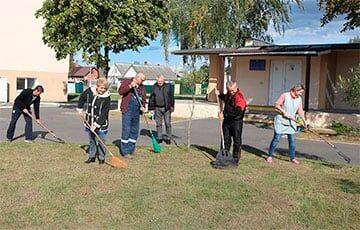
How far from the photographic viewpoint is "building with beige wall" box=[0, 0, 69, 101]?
32844 mm

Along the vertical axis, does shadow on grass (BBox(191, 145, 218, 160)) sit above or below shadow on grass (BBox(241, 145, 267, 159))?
above

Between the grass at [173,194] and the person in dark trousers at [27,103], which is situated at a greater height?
the person in dark trousers at [27,103]

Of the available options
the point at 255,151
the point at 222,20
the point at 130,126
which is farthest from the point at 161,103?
the point at 222,20

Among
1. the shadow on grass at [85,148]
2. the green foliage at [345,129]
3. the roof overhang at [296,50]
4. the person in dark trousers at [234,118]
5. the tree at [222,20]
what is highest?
the tree at [222,20]

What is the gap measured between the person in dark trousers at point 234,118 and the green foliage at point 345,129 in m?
7.97

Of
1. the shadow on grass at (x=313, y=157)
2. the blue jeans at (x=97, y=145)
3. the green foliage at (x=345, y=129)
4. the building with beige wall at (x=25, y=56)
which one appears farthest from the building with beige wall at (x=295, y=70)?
the building with beige wall at (x=25, y=56)

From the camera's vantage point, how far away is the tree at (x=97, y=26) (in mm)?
21125

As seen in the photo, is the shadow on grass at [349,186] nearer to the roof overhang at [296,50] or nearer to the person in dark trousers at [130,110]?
the person in dark trousers at [130,110]

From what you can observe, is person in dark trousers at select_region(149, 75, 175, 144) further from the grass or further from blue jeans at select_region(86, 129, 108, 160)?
blue jeans at select_region(86, 129, 108, 160)

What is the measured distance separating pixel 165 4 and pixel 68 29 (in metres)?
5.24

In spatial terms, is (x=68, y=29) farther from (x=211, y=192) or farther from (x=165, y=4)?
(x=211, y=192)

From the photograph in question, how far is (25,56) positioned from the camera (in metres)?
34.0

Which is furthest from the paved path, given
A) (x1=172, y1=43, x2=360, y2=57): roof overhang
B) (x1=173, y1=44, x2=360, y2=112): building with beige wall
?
(x1=173, y1=44, x2=360, y2=112): building with beige wall

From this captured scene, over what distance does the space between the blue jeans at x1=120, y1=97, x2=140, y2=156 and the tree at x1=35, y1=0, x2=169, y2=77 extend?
1215cm
